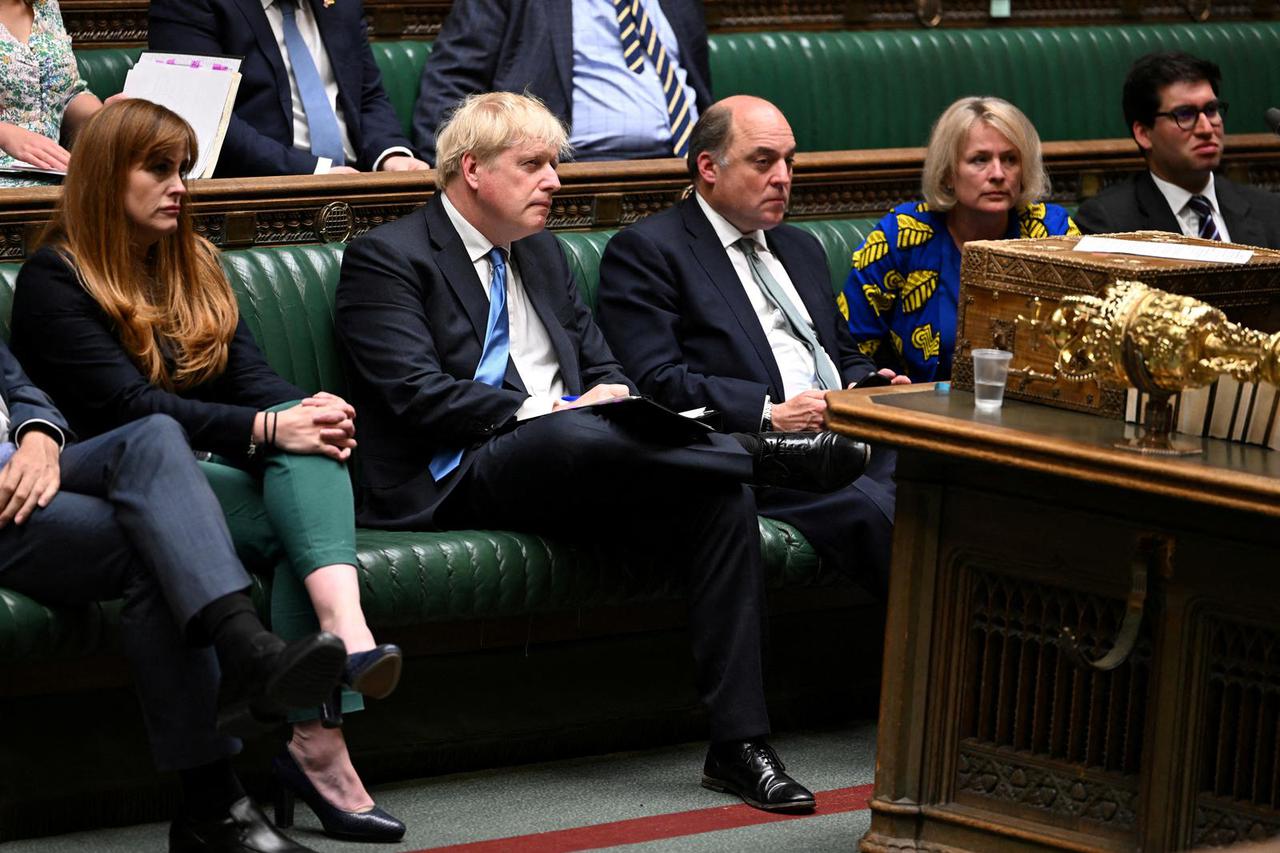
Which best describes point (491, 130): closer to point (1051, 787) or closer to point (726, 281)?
point (726, 281)

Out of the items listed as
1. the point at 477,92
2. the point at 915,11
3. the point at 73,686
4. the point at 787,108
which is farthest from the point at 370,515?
the point at 915,11

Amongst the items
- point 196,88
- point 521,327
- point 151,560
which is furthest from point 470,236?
point 151,560

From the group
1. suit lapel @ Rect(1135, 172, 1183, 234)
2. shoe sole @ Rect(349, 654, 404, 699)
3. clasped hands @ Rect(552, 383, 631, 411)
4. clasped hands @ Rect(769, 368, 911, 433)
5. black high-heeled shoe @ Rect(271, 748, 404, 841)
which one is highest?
suit lapel @ Rect(1135, 172, 1183, 234)

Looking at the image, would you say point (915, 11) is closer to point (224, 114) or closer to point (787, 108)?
point (787, 108)

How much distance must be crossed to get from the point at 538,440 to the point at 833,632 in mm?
801

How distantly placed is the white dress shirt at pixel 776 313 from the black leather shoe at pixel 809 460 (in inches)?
15.9

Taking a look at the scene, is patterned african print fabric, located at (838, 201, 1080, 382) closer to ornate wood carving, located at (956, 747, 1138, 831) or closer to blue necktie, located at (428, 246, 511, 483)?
blue necktie, located at (428, 246, 511, 483)

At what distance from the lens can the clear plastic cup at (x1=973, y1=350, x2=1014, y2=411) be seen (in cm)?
264

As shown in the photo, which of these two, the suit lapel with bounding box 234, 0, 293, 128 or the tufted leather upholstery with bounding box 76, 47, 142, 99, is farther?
the tufted leather upholstery with bounding box 76, 47, 142, 99

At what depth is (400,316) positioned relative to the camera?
3.29 meters

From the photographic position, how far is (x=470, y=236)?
3.41m

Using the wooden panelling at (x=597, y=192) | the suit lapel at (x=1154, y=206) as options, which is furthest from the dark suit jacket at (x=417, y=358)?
the suit lapel at (x=1154, y=206)

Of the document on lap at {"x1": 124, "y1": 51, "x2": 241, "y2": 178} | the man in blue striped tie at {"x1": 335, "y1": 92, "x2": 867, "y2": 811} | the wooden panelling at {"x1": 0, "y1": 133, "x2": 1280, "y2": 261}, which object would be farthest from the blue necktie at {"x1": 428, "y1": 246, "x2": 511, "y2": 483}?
the document on lap at {"x1": 124, "y1": 51, "x2": 241, "y2": 178}

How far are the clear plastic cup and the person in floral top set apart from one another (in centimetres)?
175
